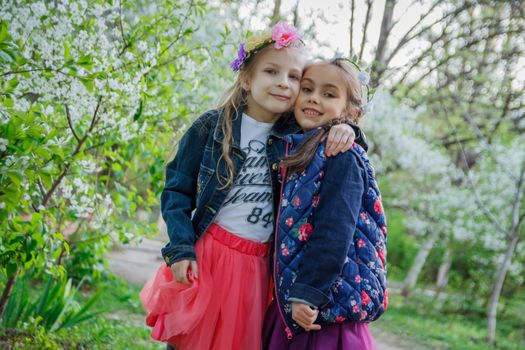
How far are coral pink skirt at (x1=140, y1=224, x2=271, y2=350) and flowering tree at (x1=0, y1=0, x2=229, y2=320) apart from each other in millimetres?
626

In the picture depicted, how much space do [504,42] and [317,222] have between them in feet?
36.2

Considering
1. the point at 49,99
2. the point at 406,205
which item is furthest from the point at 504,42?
the point at 49,99

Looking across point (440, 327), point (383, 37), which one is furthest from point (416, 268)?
point (383, 37)

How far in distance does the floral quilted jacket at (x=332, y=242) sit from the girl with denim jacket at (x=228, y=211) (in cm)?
22

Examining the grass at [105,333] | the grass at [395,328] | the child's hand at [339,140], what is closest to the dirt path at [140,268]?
the grass at [395,328]

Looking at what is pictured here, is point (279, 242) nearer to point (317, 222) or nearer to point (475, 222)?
point (317, 222)

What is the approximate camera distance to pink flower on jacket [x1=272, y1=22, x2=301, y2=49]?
212cm

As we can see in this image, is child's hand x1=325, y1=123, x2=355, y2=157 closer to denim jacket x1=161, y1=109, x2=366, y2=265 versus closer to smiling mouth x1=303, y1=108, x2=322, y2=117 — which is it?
smiling mouth x1=303, y1=108, x2=322, y2=117

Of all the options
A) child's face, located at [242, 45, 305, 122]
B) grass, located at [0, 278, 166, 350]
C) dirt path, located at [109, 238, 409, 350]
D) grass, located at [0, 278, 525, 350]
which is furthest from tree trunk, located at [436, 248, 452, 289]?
child's face, located at [242, 45, 305, 122]

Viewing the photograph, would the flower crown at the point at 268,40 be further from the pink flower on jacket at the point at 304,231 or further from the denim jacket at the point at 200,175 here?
the pink flower on jacket at the point at 304,231

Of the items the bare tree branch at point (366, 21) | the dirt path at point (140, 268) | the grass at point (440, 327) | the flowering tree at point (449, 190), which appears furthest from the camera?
the flowering tree at point (449, 190)

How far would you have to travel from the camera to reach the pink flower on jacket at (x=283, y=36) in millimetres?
2125

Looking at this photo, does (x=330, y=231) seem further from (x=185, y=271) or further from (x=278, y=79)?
(x=278, y=79)

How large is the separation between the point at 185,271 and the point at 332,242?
60 cm
